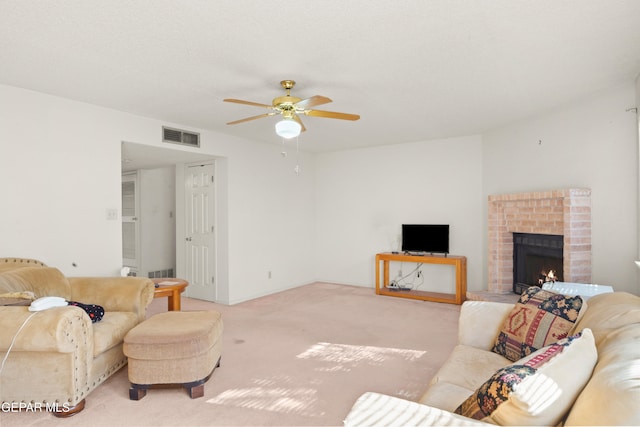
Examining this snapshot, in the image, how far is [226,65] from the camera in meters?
2.75

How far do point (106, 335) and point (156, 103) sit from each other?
89.4 inches

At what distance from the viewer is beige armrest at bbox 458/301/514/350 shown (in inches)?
88.6

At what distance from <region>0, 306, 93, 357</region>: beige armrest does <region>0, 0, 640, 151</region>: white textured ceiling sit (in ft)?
5.57

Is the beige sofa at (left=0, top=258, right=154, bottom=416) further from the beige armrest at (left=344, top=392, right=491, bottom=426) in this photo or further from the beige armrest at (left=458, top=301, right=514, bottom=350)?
the beige armrest at (left=458, top=301, right=514, bottom=350)

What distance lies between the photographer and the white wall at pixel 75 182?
3227 mm

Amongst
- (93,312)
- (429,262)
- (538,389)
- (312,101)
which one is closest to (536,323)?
(538,389)

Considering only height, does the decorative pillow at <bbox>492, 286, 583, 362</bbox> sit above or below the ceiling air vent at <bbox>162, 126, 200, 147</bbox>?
below

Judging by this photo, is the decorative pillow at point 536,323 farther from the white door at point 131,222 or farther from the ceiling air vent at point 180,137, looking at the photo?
the white door at point 131,222

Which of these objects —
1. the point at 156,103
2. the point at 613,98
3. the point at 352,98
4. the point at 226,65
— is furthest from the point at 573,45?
the point at 156,103

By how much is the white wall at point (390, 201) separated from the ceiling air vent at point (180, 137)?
8.70 feet

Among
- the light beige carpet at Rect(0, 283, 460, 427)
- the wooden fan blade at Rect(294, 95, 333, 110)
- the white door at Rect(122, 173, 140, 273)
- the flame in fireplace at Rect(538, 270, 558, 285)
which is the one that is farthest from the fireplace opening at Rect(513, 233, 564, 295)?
the white door at Rect(122, 173, 140, 273)

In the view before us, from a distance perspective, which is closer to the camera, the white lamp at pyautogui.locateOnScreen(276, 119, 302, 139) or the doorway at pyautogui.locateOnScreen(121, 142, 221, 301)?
the white lamp at pyautogui.locateOnScreen(276, 119, 302, 139)

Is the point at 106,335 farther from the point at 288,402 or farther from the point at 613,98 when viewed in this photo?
the point at 613,98

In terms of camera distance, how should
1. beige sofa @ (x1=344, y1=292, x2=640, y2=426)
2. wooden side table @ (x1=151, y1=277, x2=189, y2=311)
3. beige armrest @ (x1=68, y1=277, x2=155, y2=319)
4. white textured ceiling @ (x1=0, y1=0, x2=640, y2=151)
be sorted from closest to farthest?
beige sofa @ (x1=344, y1=292, x2=640, y2=426)
white textured ceiling @ (x1=0, y1=0, x2=640, y2=151)
beige armrest @ (x1=68, y1=277, x2=155, y2=319)
wooden side table @ (x1=151, y1=277, x2=189, y2=311)
